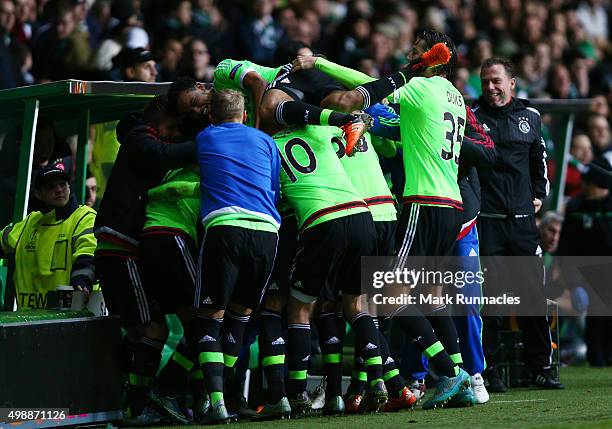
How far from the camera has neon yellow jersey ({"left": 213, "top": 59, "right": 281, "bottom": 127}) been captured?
855cm

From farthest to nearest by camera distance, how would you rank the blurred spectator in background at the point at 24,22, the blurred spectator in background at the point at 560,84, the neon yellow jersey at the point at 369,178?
the blurred spectator in background at the point at 560,84 → the blurred spectator in background at the point at 24,22 → the neon yellow jersey at the point at 369,178

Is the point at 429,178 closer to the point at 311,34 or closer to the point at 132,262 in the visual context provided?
the point at 132,262

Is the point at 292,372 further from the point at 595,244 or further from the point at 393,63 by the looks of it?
the point at 393,63

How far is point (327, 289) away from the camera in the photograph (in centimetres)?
823

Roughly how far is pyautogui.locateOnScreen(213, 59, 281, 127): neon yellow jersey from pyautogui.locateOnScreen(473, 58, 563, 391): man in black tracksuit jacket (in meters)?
2.37

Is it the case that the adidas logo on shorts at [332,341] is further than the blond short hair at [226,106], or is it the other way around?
the adidas logo on shorts at [332,341]

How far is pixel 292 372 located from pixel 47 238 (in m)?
2.17

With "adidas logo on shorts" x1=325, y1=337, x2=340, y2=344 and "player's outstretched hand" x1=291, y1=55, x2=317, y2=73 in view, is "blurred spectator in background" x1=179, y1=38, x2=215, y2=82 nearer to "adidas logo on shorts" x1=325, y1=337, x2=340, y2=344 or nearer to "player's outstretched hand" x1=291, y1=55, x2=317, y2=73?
"player's outstretched hand" x1=291, y1=55, x2=317, y2=73

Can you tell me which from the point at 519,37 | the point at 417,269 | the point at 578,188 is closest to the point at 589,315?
the point at 578,188

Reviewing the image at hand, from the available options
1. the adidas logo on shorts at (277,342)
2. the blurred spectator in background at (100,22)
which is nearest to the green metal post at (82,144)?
the adidas logo on shorts at (277,342)

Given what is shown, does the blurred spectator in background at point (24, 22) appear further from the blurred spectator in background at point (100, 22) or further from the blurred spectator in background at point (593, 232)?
the blurred spectator in background at point (593, 232)

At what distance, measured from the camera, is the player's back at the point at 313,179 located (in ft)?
26.3

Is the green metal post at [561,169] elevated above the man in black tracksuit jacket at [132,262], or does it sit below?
above

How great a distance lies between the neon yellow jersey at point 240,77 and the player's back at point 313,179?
0.46 m
